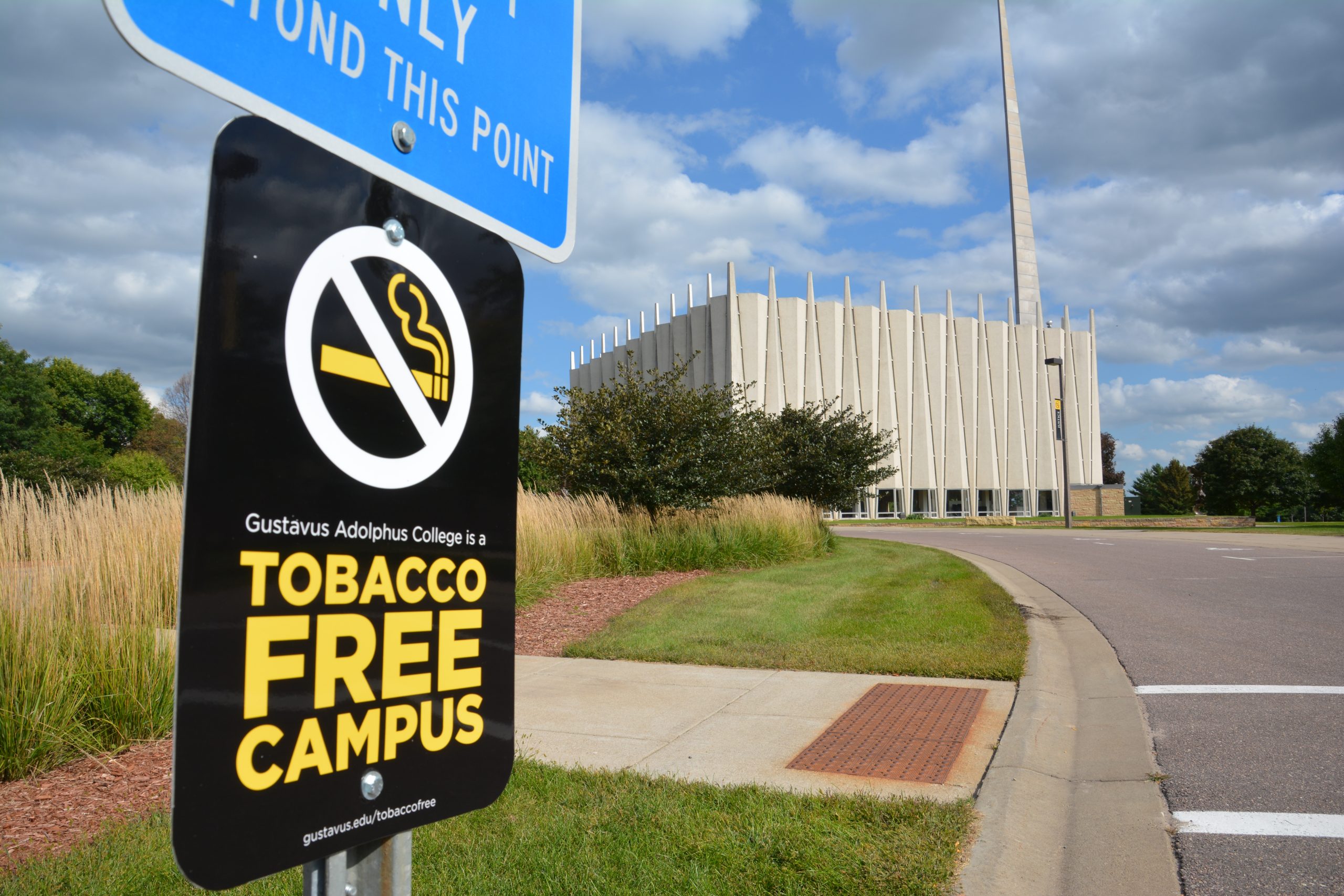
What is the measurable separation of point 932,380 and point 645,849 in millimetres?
54344

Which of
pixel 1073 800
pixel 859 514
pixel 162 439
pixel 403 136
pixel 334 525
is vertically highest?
pixel 162 439

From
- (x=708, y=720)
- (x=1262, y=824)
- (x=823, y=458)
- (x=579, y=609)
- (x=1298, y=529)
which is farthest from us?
(x=1298, y=529)

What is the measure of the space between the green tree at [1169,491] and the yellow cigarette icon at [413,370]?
241 ft

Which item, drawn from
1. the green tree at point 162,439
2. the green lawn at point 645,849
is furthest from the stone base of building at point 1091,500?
the green lawn at point 645,849

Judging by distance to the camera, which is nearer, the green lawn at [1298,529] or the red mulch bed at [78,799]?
the red mulch bed at [78,799]

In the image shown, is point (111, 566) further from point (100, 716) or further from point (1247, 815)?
point (1247, 815)

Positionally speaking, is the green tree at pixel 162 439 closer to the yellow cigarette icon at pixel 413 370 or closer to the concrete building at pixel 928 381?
the concrete building at pixel 928 381

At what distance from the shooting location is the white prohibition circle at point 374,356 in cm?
118

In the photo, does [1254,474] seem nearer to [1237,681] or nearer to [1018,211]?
[1018,211]

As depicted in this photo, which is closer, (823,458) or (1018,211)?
(823,458)

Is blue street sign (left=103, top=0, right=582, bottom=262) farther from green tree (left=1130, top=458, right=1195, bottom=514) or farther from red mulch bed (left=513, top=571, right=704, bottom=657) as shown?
green tree (left=1130, top=458, right=1195, bottom=514)

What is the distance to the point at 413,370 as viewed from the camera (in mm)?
1340

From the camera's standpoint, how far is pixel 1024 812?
420 centimetres

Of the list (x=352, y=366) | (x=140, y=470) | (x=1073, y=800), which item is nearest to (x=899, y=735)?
(x=1073, y=800)
